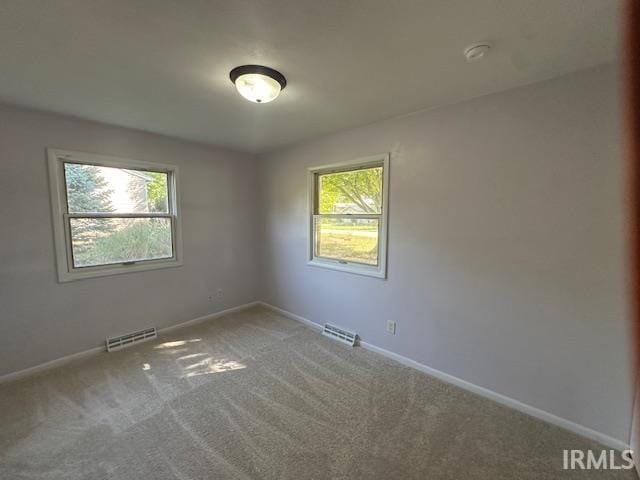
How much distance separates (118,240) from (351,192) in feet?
8.56

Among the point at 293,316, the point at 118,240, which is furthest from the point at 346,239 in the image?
the point at 118,240

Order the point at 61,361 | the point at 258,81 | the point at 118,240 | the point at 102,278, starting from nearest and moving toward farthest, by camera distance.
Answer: the point at 258,81 < the point at 61,361 < the point at 102,278 < the point at 118,240

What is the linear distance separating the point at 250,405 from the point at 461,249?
204 cm

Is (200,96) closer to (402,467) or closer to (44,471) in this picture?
(44,471)

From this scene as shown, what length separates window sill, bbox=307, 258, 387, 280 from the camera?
8.67ft

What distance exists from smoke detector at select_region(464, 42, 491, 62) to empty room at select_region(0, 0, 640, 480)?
0.10ft

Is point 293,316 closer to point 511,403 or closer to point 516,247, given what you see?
point 511,403

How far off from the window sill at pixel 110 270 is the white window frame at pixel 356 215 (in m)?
1.72

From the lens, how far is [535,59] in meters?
1.48

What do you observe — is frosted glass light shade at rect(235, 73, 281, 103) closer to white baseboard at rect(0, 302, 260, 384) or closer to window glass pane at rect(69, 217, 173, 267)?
window glass pane at rect(69, 217, 173, 267)

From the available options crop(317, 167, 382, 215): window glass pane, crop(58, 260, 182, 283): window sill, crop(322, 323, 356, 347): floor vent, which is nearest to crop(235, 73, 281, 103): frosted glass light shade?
crop(317, 167, 382, 215): window glass pane

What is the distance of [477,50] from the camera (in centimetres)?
140

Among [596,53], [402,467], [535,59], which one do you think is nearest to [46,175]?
[402,467]

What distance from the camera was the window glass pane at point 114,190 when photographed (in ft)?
8.23
